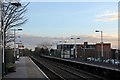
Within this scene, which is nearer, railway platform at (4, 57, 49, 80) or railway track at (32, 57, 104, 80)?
railway platform at (4, 57, 49, 80)

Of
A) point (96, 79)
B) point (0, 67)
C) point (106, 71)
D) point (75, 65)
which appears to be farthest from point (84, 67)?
point (0, 67)

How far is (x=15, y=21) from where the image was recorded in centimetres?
4144

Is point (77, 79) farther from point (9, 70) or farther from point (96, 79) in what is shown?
point (9, 70)

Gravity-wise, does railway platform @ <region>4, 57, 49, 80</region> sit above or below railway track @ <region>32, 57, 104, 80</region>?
above

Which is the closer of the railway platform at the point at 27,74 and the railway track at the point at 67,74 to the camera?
the railway platform at the point at 27,74

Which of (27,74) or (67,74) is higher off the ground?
(27,74)

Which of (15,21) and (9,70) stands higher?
(15,21)

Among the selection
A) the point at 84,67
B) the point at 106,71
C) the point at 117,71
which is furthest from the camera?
the point at 84,67

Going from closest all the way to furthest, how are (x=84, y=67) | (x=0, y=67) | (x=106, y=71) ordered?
(x=0, y=67) < (x=106, y=71) < (x=84, y=67)

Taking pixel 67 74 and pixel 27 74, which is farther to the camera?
pixel 67 74

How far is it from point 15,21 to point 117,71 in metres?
14.6

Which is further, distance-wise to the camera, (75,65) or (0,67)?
(75,65)

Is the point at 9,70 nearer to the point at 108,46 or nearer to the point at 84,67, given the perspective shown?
the point at 84,67

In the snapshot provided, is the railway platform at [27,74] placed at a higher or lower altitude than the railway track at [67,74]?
higher
